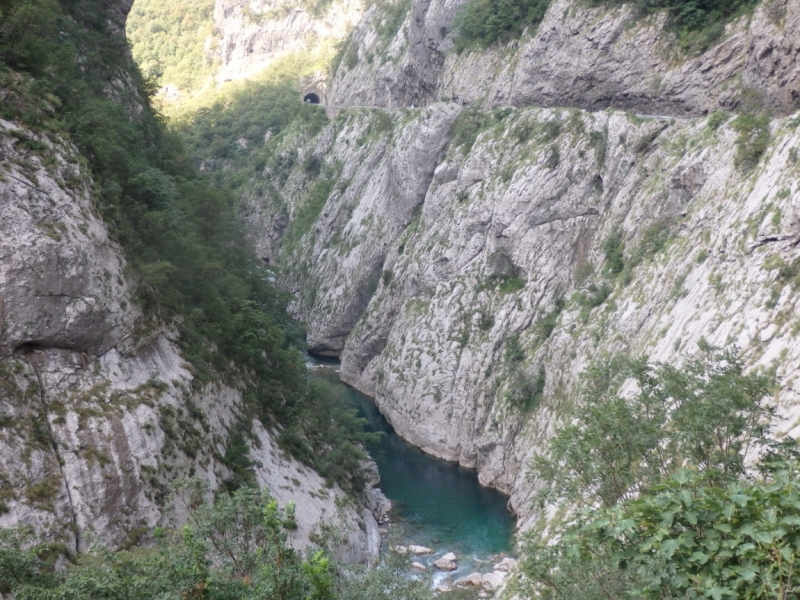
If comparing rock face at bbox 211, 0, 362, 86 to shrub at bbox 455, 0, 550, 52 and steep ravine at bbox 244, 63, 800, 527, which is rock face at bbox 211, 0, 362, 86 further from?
shrub at bbox 455, 0, 550, 52

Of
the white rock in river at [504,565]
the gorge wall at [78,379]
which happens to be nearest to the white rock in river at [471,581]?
the white rock in river at [504,565]

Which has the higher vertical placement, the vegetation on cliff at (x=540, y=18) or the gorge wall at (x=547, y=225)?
the vegetation on cliff at (x=540, y=18)

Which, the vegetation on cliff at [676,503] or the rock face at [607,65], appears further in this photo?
the rock face at [607,65]

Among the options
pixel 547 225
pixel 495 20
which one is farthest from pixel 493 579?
pixel 495 20

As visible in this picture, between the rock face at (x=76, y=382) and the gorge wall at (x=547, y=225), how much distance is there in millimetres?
15901

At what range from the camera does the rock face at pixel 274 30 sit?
93.8 meters

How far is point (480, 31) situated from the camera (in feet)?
169

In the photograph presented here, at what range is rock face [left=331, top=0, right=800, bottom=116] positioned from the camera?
3030 centimetres

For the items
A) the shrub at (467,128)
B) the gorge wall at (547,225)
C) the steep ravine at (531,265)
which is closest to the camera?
the steep ravine at (531,265)

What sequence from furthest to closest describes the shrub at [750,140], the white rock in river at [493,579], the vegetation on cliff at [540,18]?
the vegetation on cliff at [540,18] → the shrub at [750,140] → the white rock in river at [493,579]

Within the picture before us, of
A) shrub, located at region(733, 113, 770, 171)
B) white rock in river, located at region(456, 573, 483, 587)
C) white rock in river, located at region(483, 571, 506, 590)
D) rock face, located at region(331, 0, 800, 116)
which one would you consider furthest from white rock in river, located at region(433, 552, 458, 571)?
rock face, located at region(331, 0, 800, 116)

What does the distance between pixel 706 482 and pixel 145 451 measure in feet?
47.7

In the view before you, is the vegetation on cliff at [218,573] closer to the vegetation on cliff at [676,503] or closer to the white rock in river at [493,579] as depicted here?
the vegetation on cliff at [676,503]

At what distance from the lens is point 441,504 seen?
33.1 m
